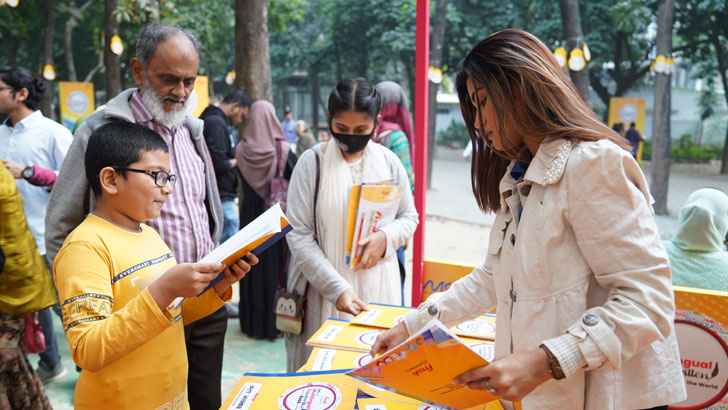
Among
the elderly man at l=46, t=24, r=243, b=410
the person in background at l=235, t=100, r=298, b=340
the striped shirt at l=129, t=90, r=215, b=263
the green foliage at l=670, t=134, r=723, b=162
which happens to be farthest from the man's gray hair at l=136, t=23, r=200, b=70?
the green foliage at l=670, t=134, r=723, b=162

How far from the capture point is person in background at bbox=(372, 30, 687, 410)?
101cm

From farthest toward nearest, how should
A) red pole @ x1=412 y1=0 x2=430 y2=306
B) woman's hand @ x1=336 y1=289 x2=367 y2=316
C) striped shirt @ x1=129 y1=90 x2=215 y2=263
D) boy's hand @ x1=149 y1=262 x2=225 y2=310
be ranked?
1. red pole @ x1=412 y1=0 x2=430 y2=306
2. woman's hand @ x1=336 y1=289 x2=367 y2=316
3. striped shirt @ x1=129 y1=90 x2=215 y2=263
4. boy's hand @ x1=149 y1=262 x2=225 y2=310

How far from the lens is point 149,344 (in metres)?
1.47

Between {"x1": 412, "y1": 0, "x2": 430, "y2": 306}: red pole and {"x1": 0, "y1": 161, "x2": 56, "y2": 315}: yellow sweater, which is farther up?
{"x1": 412, "y1": 0, "x2": 430, "y2": 306}: red pole

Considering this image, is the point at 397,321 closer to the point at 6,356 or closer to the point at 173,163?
the point at 173,163

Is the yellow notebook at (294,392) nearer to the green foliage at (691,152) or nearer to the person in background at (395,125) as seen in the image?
the person in background at (395,125)

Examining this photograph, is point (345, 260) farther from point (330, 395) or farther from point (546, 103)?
point (546, 103)

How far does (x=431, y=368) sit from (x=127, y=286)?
34.2 inches

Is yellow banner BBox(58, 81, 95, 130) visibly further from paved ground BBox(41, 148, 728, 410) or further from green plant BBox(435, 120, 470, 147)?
green plant BBox(435, 120, 470, 147)

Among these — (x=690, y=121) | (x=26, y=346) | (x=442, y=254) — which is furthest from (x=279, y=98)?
(x=26, y=346)

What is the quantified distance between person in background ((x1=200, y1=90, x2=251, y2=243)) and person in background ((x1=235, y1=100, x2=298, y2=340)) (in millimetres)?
255

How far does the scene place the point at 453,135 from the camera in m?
23.3

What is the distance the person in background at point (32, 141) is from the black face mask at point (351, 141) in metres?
1.75

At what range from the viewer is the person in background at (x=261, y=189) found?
12.7ft
